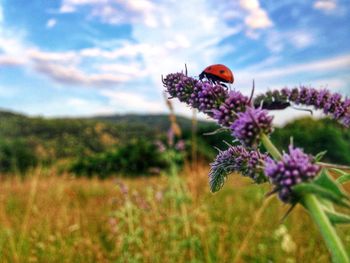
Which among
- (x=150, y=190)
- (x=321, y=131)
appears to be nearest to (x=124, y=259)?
(x=150, y=190)

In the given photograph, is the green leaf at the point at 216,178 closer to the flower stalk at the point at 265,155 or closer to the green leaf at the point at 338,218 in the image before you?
the flower stalk at the point at 265,155

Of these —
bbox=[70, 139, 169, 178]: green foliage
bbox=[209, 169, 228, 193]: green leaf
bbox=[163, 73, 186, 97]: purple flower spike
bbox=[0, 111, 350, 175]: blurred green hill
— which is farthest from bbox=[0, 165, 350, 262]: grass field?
bbox=[70, 139, 169, 178]: green foliage

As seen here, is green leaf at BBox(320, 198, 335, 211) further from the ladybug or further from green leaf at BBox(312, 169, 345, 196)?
the ladybug

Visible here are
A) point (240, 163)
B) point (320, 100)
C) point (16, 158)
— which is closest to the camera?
point (240, 163)

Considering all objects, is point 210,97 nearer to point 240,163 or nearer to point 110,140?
point 240,163

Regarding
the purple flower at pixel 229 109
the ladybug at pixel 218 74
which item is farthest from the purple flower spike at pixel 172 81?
the ladybug at pixel 218 74

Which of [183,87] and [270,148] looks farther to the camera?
[183,87]

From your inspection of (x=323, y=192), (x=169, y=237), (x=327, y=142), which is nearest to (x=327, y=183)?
(x=323, y=192)
